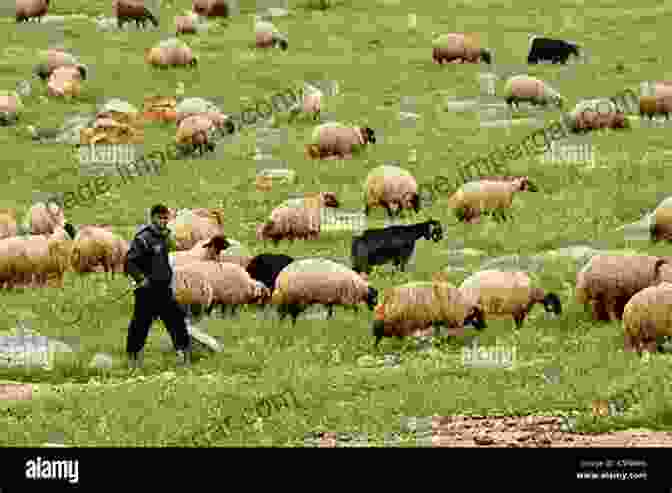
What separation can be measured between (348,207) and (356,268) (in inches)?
279

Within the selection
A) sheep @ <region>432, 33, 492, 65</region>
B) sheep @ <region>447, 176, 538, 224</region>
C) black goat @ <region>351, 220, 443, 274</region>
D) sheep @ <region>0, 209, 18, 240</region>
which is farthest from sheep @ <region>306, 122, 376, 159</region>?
sheep @ <region>432, 33, 492, 65</region>

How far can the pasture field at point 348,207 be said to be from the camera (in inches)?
886

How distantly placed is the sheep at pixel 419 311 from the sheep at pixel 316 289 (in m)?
1.68

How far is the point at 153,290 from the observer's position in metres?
26.4

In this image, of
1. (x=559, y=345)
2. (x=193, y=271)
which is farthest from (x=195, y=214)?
(x=559, y=345)

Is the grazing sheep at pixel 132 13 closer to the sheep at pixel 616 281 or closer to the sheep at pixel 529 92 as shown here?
the sheep at pixel 529 92

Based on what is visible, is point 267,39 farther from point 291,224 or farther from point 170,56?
point 291,224

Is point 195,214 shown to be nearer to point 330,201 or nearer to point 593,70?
point 330,201

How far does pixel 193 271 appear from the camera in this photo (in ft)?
97.9

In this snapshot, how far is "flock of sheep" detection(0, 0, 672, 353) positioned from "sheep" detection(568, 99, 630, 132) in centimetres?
538

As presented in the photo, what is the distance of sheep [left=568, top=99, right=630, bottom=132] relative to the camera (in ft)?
157

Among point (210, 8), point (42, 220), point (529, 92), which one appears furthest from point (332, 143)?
point (210, 8)

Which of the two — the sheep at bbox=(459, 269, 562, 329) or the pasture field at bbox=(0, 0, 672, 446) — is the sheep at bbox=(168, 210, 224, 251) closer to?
the pasture field at bbox=(0, 0, 672, 446)

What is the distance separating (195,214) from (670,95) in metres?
18.5
